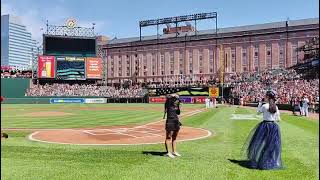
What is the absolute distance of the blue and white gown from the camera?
893cm

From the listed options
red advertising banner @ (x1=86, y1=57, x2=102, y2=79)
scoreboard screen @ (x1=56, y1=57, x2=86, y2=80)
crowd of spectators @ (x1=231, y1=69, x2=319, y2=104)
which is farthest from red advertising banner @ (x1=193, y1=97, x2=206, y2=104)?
scoreboard screen @ (x1=56, y1=57, x2=86, y2=80)

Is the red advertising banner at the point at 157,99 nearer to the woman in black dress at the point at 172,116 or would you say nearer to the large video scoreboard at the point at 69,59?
the large video scoreboard at the point at 69,59

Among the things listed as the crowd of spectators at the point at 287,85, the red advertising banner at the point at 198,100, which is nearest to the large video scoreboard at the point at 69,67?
the red advertising banner at the point at 198,100

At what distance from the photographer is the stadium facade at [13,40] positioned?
3.81m

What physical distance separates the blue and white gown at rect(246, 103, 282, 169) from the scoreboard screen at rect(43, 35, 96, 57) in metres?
83.0

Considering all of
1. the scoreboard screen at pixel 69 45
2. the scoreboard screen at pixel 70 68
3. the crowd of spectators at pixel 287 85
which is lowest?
the crowd of spectators at pixel 287 85

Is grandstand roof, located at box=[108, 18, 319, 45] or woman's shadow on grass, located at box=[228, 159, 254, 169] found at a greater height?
grandstand roof, located at box=[108, 18, 319, 45]

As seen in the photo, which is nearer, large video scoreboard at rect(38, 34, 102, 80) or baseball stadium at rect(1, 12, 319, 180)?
baseball stadium at rect(1, 12, 319, 180)

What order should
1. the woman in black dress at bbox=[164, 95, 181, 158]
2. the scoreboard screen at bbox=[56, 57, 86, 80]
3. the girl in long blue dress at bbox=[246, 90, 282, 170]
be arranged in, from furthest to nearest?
the scoreboard screen at bbox=[56, 57, 86, 80], the woman in black dress at bbox=[164, 95, 181, 158], the girl in long blue dress at bbox=[246, 90, 282, 170]

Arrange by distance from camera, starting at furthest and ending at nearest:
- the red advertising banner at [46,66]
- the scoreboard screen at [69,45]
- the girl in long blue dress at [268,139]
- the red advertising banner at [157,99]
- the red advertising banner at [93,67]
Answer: the scoreboard screen at [69,45] < the red advertising banner at [93,67] < the red advertising banner at [46,66] < the red advertising banner at [157,99] < the girl in long blue dress at [268,139]

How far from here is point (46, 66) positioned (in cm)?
8631

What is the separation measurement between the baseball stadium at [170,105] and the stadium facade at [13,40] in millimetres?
675

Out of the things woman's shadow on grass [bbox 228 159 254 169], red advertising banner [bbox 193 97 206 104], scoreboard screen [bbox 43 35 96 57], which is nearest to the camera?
woman's shadow on grass [bbox 228 159 254 169]

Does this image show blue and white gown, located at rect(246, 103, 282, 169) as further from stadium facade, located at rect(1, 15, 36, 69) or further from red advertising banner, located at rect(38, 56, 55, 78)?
red advertising banner, located at rect(38, 56, 55, 78)
